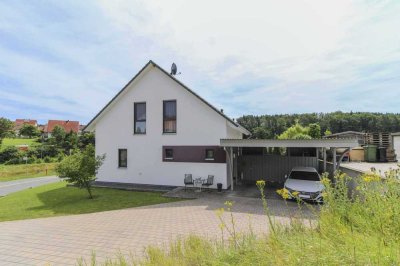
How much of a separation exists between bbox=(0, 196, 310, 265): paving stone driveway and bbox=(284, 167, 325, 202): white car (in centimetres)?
76

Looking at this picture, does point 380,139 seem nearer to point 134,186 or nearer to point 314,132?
point 314,132

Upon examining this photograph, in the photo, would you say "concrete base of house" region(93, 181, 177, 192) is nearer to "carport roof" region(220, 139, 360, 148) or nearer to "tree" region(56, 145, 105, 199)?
"tree" region(56, 145, 105, 199)

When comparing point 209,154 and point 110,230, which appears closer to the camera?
point 110,230

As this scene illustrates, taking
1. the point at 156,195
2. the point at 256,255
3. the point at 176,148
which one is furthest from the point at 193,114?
the point at 256,255

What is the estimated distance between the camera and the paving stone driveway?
6.79m

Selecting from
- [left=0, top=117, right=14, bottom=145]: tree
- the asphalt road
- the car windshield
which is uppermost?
[left=0, top=117, right=14, bottom=145]: tree

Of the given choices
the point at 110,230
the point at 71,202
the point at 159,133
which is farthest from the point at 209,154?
the point at 110,230

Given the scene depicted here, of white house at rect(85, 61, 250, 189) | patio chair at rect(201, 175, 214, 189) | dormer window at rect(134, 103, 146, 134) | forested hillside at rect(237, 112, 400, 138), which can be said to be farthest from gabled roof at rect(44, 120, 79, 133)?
patio chair at rect(201, 175, 214, 189)

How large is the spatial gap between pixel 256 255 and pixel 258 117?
8705 centimetres

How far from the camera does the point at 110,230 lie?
28.2 ft

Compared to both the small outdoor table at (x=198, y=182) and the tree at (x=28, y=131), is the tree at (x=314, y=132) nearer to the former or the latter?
the small outdoor table at (x=198, y=182)

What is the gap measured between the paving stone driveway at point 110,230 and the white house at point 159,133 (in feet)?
14.7

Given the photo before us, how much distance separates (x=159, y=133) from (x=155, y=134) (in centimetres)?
33

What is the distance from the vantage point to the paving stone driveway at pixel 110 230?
22.3ft
